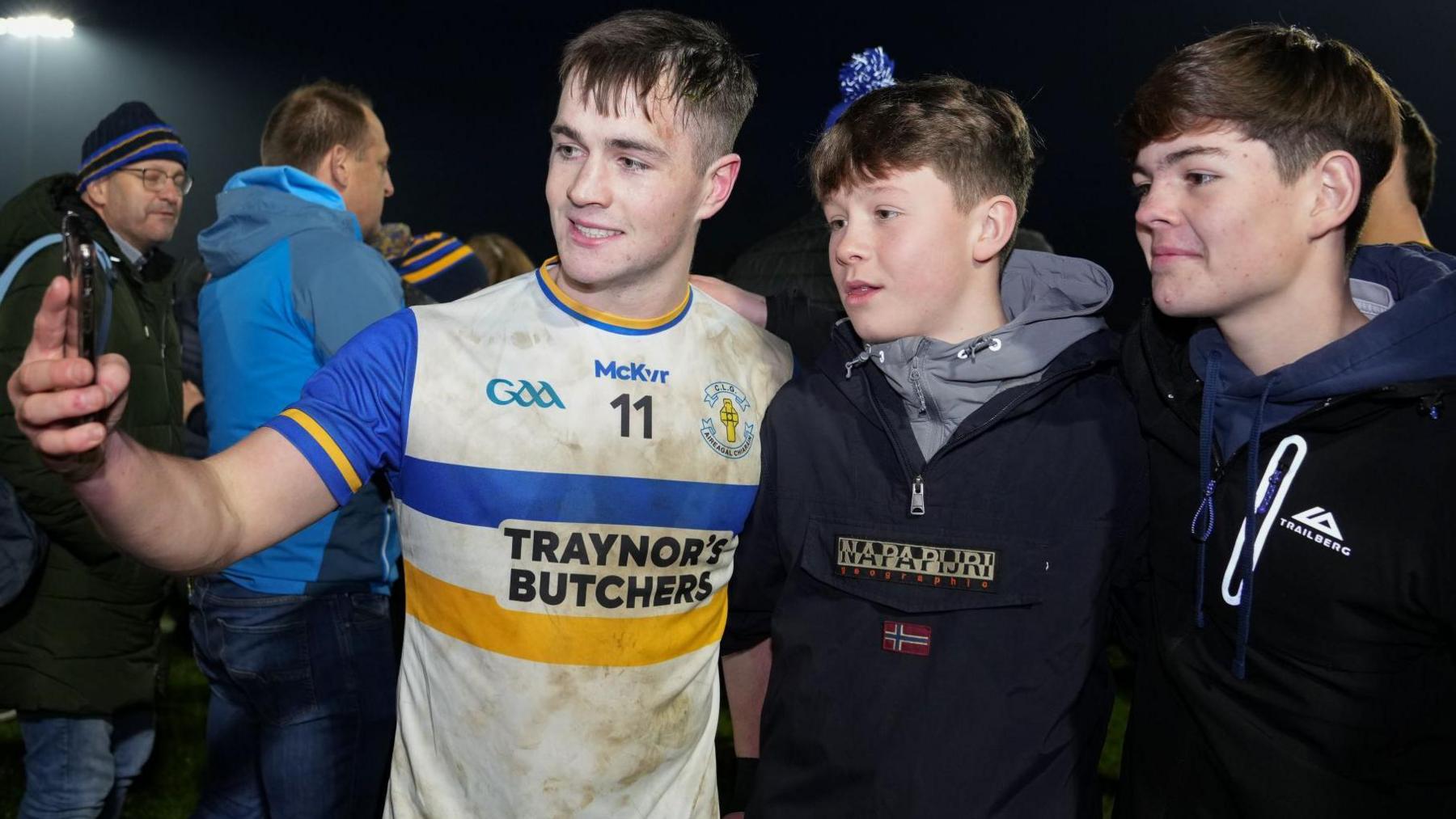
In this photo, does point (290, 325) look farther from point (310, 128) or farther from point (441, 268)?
point (441, 268)

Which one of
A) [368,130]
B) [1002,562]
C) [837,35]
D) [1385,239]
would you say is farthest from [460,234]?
[1002,562]

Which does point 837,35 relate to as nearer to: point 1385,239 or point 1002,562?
point 1385,239

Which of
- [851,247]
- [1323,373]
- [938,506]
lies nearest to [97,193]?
[851,247]

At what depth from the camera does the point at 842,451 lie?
171 cm

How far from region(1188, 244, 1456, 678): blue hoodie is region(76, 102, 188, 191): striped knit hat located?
284 centimetres

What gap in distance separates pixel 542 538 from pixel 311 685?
0.98 metres

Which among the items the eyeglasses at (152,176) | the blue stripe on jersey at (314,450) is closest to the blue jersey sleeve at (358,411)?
the blue stripe on jersey at (314,450)

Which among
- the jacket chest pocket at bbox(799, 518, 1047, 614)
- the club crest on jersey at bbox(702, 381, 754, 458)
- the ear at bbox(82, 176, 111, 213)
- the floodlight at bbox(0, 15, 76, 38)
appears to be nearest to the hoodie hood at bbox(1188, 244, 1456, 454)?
the jacket chest pocket at bbox(799, 518, 1047, 614)

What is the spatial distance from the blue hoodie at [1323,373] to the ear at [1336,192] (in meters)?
0.14

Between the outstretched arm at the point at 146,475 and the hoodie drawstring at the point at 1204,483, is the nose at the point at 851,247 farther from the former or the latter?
the outstretched arm at the point at 146,475

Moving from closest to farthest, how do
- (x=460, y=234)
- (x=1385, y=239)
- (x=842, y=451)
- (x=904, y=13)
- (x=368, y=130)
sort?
(x=842, y=451)
(x=1385, y=239)
(x=368, y=130)
(x=904, y=13)
(x=460, y=234)

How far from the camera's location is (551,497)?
159 centimetres

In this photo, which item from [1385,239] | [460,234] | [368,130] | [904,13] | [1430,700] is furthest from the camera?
[460,234]

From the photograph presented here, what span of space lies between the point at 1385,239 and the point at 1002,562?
161 centimetres
